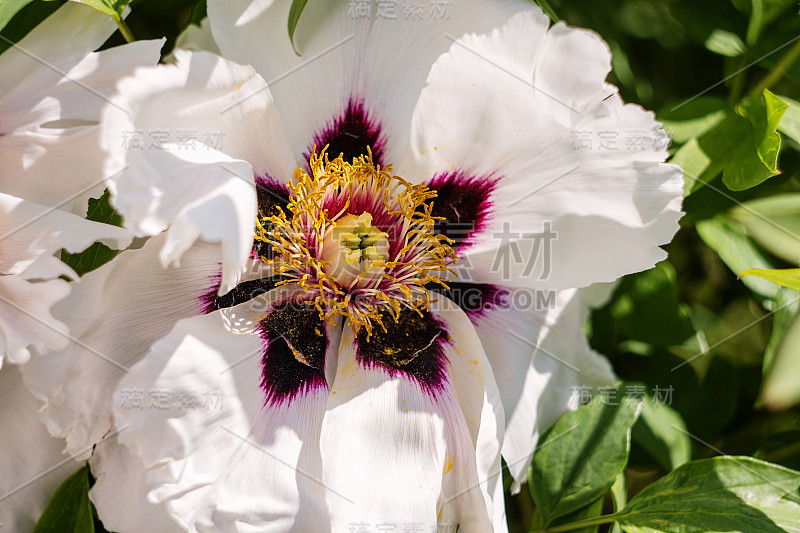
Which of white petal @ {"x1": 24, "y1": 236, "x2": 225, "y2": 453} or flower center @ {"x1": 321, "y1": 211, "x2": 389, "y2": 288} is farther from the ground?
flower center @ {"x1": 321, "y1": 211, "x2": 389, "y2": 288}

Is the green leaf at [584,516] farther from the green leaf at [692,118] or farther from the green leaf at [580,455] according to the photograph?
the green leaf at [692,118]

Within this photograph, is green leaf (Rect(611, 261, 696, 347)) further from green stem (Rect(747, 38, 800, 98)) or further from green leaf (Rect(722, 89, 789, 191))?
green stem (Rect(747, 38, 800, 98))

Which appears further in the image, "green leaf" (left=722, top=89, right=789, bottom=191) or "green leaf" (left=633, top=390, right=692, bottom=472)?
"green leaf" (left=633, top=390, right=692, bottom=472)

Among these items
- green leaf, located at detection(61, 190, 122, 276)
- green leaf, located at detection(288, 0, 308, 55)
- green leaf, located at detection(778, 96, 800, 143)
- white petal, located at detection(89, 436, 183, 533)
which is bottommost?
white petal, located at detection(89, 436, 183, 533)

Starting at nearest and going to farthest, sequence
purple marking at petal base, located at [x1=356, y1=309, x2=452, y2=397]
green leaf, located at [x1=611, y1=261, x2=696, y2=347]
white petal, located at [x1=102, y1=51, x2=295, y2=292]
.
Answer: white petal, located at [x1=102, y1=51, x2=295, y2=292], purple marking at petal base, located at [x1=356, y1=309, x2=452, y2=397], green leaf, located at [x1=611, y1=261, x2=696, y2=347]

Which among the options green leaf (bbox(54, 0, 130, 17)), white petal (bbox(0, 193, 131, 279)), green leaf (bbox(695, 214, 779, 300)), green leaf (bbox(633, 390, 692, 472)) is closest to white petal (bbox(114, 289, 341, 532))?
white petal (bbox(0, 193, 131, 279))

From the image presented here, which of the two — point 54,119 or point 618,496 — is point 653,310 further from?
point 54,119

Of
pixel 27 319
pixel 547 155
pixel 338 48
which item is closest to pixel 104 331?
pixel 27 319

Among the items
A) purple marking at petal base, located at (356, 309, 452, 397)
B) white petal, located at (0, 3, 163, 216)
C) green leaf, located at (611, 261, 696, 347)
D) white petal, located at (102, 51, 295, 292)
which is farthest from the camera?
green leaf, located at (611, 261, 696, 347)
